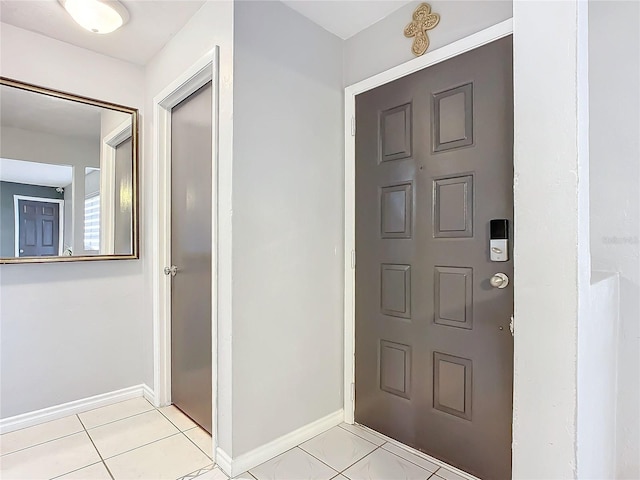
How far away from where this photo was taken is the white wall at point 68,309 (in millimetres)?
1987

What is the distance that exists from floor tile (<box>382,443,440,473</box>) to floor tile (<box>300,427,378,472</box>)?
0.08 m

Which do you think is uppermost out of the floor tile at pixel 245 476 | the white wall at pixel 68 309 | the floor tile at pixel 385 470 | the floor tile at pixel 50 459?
the white wall at pixel 68 309

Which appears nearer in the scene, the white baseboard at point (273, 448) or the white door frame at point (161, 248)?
the white baseboard at point (273, 448)

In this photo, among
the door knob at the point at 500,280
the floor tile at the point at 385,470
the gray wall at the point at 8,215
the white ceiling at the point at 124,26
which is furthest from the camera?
the gray wall at the point at 8,215

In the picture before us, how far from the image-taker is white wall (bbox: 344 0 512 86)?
154 cm

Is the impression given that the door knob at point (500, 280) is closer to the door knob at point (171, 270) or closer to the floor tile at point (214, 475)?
the floor tile at point (214, 475)

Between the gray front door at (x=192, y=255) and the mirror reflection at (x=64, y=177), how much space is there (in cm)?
38

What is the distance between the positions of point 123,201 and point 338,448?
201cm

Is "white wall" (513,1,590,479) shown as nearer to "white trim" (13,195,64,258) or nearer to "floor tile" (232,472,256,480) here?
"floor tile" (232,472,256,480)

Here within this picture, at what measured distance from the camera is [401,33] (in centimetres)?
183

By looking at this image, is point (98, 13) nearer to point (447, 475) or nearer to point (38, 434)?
point (38, 434)

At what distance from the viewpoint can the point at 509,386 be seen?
146 centimetres

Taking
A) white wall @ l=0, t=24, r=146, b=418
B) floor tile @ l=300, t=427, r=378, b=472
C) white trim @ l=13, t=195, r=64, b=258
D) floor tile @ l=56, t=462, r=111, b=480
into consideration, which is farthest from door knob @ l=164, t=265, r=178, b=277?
floor tile @ l=300, t=427, r=378, b=472

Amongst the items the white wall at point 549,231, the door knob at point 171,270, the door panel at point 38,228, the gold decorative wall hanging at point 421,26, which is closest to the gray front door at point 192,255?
the door knob at point 171,270
